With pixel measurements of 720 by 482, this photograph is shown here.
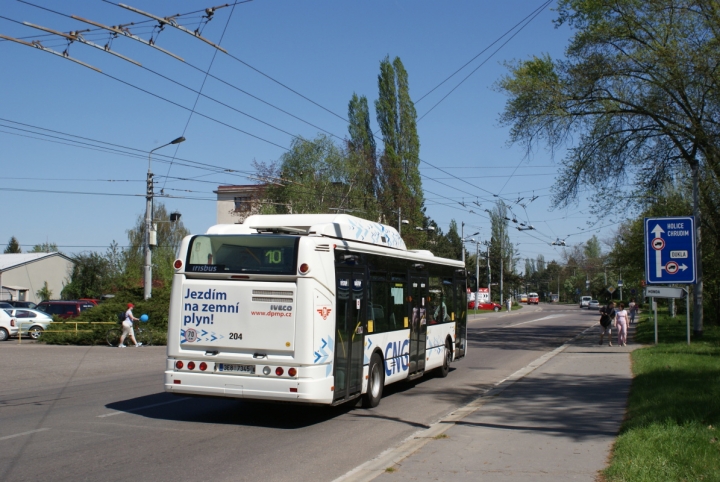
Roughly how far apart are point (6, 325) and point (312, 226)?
25.1 meters

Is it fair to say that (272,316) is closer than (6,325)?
Yes

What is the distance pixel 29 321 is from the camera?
32.3 meters

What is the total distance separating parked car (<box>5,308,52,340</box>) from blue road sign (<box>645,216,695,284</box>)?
82.7 feet

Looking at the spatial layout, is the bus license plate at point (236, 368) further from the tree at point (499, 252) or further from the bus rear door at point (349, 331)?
the tree at point (499, 252)

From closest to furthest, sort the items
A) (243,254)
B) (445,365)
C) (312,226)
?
(243,254) → (312,226) → (445,365)

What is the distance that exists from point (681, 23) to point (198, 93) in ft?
59.3

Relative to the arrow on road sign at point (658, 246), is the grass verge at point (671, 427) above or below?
below

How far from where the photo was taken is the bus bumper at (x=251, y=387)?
981cm

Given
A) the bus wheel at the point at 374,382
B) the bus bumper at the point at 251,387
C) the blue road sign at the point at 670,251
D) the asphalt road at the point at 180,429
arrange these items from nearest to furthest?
the asphalt road at the point at 180,429 → the bus bumper at the point at 251,387 → the bus wheel at the point at 374,382 → the blue road sign at the point at 670,251

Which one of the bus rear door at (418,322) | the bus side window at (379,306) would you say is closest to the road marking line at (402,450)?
the bus side window at (379,306)

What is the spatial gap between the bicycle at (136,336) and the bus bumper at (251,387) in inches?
713

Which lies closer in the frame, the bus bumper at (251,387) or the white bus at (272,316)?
the bus bumper at (251,387)

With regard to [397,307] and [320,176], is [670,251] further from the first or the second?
[320,176]

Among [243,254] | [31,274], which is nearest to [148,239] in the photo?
[243,254]
